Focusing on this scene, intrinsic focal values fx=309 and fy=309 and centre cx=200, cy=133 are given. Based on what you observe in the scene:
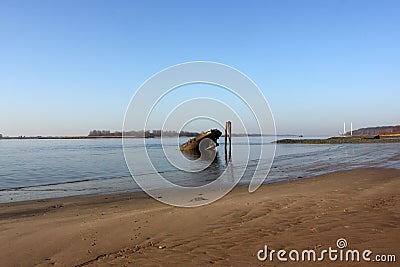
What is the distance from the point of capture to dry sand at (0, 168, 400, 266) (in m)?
5.53

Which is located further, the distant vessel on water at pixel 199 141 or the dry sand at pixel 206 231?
the distant vessel on water at pixel 199 141

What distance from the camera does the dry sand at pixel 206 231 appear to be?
5531 mm

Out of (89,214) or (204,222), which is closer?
(204,222)

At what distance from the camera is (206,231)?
6.98 metres

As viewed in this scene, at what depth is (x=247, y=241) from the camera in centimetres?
607

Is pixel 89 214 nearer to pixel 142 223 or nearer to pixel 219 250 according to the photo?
pixel 142 223

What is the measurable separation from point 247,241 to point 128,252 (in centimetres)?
230

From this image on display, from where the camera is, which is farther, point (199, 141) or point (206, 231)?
point (199, 141)

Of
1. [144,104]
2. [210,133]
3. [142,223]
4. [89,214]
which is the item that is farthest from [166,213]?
[210,133]

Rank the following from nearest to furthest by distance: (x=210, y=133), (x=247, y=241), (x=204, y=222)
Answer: (x=247, y=241)
(x=204, y=222)
(x=210, y=133)

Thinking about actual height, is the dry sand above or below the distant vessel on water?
below

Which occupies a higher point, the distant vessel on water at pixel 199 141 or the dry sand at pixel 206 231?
the distant vessel on water at pixel 199 141

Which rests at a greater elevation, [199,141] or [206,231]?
[199,141]

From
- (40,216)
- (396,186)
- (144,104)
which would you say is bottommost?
(40,216)
